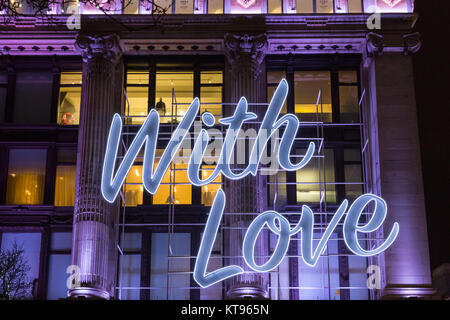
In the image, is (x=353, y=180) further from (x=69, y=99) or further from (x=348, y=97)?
(x=69, y=99)

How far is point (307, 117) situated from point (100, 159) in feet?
32.3

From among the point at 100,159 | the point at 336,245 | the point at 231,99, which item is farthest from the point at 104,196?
the point at 336,245

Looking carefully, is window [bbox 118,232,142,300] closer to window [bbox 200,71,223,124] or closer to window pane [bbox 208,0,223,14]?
window [bbox 200,71,223,124]

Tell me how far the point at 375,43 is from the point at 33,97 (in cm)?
1613

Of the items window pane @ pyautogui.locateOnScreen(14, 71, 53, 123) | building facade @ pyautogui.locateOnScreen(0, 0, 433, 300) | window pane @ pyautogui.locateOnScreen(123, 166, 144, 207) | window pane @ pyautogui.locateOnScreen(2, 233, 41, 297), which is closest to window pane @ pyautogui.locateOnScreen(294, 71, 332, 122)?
building facade @ pyautogui.locateOnScreen(0, 0, 433, 300)

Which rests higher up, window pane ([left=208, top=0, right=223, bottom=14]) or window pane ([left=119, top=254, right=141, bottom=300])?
window pane ([left=208, top=0, right=223, bottom=14])

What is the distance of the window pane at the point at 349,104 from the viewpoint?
123ft

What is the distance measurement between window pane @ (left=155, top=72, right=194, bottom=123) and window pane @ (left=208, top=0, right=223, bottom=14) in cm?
311

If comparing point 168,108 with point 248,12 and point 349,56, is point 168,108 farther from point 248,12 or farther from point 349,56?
point 349,56

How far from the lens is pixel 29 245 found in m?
35.4

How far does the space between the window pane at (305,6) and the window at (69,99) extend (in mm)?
10924

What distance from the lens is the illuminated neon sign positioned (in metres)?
31.7
